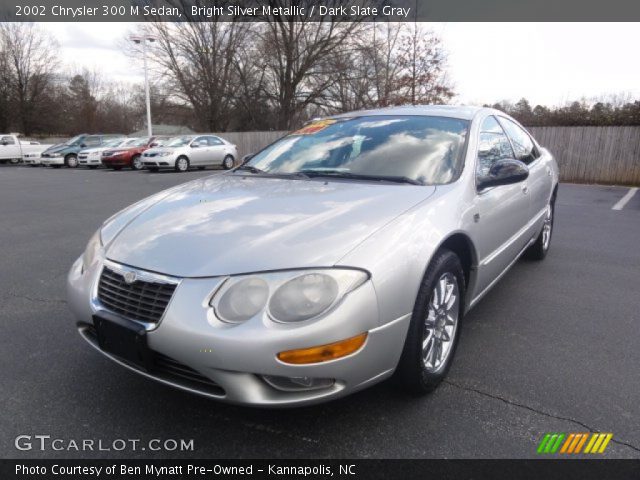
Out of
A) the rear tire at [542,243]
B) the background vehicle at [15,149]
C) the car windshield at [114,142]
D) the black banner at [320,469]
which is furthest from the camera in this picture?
the background vehicle at [15,149]

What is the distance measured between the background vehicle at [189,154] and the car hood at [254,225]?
1512 centimetres

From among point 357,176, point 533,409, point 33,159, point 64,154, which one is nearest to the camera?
point 533,409

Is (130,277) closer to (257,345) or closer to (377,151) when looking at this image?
(257,345)

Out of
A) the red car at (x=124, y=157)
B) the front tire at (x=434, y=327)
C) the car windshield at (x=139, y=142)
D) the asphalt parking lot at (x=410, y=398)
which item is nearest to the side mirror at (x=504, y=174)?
the front tire at (x=434, y=327)

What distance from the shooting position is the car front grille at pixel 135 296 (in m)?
1.89

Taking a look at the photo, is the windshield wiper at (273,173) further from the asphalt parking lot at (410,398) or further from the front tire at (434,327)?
the asphalt parking lot at (410,398)

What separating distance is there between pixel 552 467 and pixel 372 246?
3.90 feet

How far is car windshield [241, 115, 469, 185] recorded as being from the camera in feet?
9.25

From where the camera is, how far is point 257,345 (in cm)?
172

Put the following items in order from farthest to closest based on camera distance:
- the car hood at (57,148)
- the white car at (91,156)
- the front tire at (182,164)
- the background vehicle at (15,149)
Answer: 1. the background vehicle at (15,149)
2. the car hood at (57,148)
3. the white car at (91,156)
4. the front tire at (182,164)

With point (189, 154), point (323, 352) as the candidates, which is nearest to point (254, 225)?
point (323, 352)

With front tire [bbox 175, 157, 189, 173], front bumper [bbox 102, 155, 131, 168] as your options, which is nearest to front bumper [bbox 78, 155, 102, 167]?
front bumper [bbox 102, 155, 131, 168]

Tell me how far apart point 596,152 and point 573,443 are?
1508 cm
